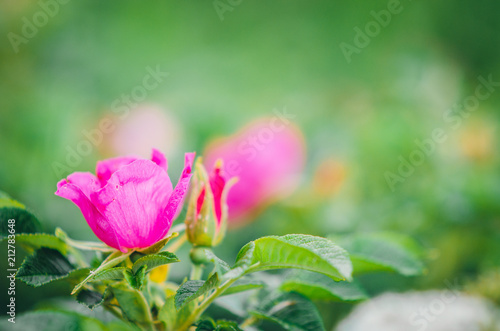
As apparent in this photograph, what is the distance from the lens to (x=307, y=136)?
0.94m

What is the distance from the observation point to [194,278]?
0.30 meters

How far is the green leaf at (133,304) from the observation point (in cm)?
26

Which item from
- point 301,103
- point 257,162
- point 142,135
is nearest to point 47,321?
point 257,162

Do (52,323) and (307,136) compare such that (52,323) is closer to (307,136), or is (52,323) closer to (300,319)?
(300,319)

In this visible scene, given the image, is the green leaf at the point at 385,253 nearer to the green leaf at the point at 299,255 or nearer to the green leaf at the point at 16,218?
the green leaf at the point at 299,255

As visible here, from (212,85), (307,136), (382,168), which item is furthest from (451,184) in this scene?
(212,85)

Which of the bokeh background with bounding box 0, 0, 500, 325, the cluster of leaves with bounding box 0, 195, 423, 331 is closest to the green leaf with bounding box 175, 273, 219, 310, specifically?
the cluster of leaves with bounding box 0, 195, 423, 331

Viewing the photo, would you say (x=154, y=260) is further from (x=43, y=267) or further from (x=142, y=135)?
(x=142, y=135)

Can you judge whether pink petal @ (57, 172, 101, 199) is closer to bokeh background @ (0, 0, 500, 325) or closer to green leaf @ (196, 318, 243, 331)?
green leaf @ (196, 318, 243, 331)

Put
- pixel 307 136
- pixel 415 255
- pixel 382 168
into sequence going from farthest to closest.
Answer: pixel 307 136 < pixel 382 168 < pixel 415 255

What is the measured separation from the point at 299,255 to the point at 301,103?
1.08 metres

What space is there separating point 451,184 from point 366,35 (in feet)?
2.68

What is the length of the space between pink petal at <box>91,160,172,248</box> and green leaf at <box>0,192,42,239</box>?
0.08 metres

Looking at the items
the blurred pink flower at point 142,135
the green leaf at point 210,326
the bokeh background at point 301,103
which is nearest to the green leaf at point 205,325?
the green leaf at point 210,326
